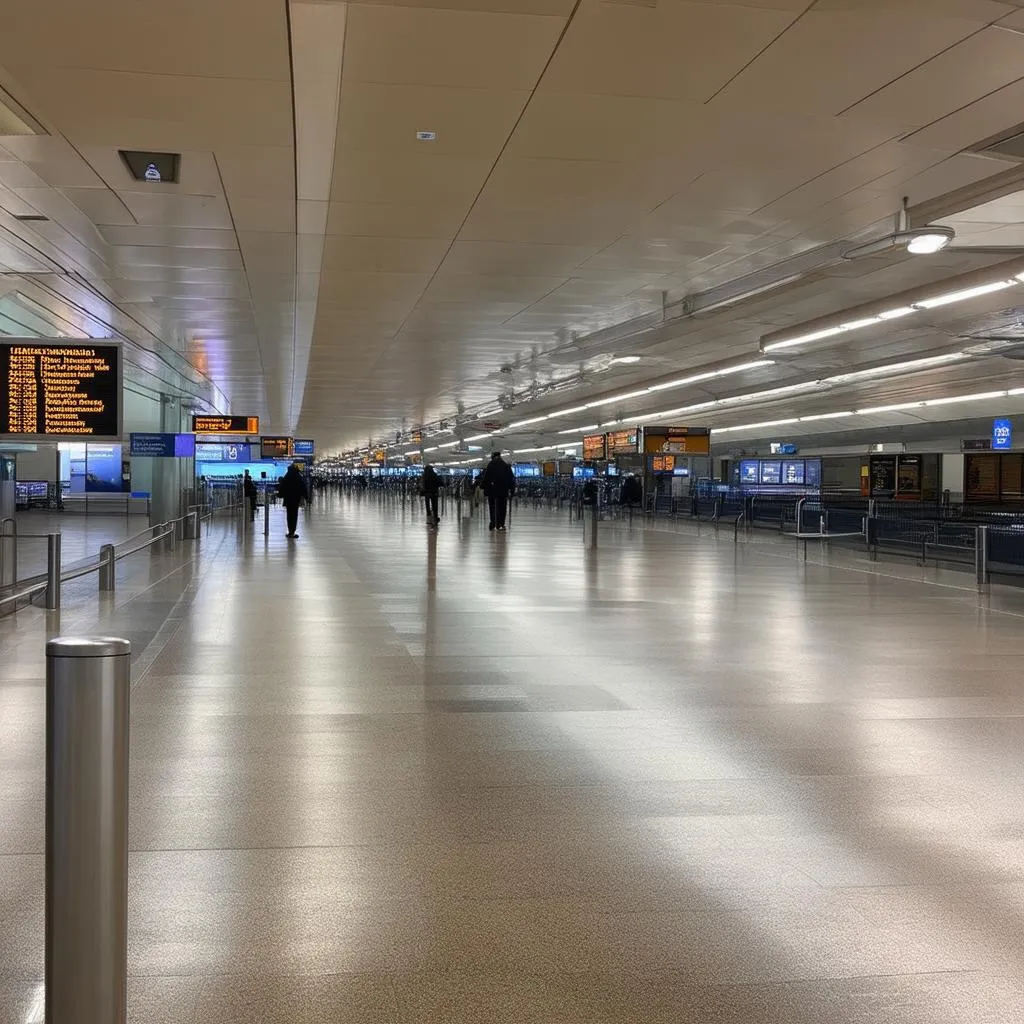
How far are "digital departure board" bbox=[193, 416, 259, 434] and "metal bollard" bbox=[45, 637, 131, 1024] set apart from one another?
3213 centimetres

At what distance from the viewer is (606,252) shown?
42.4 ft

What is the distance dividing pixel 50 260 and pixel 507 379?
15.8 meters

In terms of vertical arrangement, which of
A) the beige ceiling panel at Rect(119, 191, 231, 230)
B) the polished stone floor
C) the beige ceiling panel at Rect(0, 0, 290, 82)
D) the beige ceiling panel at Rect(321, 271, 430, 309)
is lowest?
A: the polished stone floor

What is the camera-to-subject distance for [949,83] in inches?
283

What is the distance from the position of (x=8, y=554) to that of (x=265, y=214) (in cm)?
583

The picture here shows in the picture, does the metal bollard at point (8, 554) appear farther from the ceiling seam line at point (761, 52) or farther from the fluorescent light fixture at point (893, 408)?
the fluorescent light fixture at point (893, 408)

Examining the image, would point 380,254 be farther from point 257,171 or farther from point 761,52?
point 761,52

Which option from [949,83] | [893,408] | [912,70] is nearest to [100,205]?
[912,70]

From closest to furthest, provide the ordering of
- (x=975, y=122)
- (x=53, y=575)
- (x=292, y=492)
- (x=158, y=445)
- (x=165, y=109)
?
(x=165, y=109), (x=975, y=122), (x=53, y=575), (x=158, y=445), (x=292, y=492)

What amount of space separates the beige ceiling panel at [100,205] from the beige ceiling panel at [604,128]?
4108 millimetres

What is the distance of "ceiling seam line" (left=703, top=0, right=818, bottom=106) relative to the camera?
613 cm

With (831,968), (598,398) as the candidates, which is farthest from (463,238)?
(598,398)

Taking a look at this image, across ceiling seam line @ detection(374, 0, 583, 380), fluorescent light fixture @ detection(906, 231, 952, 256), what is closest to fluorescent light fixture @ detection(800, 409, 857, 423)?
ceiling seam line @ detection(374, 0, 583, 380)

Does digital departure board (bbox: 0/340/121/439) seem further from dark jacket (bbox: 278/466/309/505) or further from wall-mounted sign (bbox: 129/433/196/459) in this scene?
dark jacket (bbox: 278/466/309/505)
